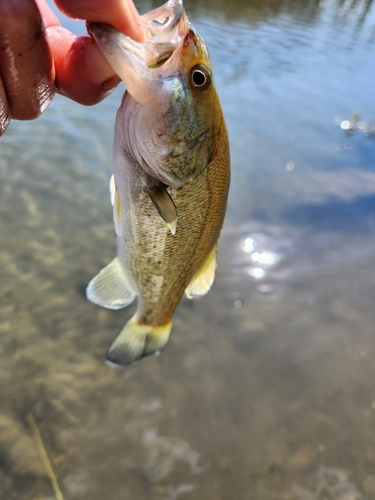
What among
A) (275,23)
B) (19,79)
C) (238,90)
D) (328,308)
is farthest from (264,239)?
(275,23)

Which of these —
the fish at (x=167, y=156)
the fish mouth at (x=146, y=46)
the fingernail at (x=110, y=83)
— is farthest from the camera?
the fingernail at (x=110, y=83)

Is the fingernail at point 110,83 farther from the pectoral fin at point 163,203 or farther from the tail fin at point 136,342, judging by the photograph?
the tail fin at point 136,342

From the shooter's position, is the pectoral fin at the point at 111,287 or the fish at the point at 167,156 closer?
the fish at the point at 167,156

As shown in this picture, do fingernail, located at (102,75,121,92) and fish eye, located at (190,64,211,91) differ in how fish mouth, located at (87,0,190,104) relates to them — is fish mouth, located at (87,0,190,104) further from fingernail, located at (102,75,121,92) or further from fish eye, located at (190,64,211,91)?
fingernail, located at (102,75,121,92)

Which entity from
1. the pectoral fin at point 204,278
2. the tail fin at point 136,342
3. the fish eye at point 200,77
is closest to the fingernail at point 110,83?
the fish eye at point 200,77

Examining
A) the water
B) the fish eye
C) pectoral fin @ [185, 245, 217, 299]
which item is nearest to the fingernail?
the fish eye

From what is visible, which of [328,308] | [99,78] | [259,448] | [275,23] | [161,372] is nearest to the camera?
[99,78]

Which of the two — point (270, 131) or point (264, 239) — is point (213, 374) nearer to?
point (264, 239)
